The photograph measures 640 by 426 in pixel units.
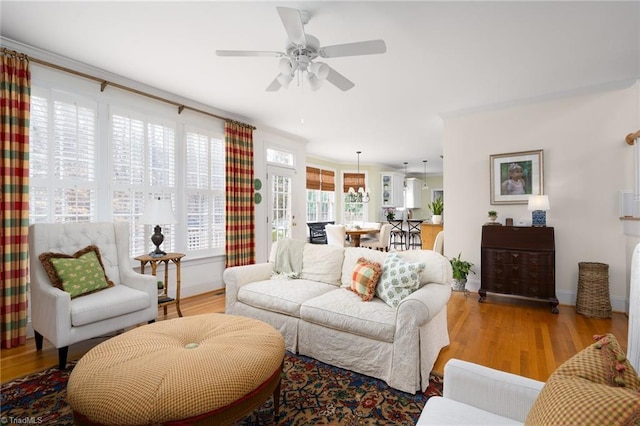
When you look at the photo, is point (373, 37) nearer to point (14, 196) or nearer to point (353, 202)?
point (14, 196)

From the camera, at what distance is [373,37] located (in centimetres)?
260

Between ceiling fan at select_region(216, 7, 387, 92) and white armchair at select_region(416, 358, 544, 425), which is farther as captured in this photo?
ceiling fan at select_region(216, 7, 387, 92)

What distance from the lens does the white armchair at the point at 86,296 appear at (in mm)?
2291

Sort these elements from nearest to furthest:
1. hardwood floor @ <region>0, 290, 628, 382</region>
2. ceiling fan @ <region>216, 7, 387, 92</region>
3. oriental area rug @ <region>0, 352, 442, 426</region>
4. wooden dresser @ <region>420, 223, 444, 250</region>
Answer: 1. oriental area rug @ <region>0, 352, 442, 426</region>
2. ceiling fan @ <region>216, 7, 387, 92</region>
3. hardwood floor @ <region>0, 290, 628, 382</region>
4. wooden dresser @ <region>420, 223, 444, 250</region>

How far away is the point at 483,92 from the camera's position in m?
3.79

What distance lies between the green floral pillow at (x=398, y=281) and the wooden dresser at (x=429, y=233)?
383cm

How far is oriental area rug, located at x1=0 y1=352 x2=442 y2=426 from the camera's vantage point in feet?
5.71

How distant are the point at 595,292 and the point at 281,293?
11.5ft

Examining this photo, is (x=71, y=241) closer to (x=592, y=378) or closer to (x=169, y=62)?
(x=169, y=62)

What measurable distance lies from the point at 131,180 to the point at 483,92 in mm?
4393

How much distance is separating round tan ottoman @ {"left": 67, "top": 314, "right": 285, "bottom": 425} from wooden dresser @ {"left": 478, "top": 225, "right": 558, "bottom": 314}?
329cm

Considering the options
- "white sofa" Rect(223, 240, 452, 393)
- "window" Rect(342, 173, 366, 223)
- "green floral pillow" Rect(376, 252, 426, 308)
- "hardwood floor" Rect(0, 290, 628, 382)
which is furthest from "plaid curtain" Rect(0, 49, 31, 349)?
"window" Rect(342, 173, 366, 223)

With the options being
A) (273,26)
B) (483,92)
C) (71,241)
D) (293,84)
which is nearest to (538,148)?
(483,92)

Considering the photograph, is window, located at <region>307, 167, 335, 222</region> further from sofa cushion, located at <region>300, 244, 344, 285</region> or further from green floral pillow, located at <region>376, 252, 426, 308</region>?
green floral pillow, located at <region>376, 252, 426, 308</region>
